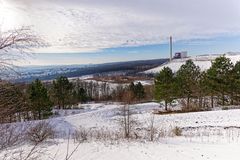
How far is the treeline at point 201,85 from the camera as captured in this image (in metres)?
43.7

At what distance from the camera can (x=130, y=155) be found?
12500 millimetres

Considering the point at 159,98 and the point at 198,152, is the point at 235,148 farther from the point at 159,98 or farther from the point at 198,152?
the point at 159,98

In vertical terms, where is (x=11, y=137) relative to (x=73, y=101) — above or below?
above

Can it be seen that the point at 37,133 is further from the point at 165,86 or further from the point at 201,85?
the point at 201,85

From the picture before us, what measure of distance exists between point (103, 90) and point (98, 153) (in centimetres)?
10718

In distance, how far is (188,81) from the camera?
50031 mm

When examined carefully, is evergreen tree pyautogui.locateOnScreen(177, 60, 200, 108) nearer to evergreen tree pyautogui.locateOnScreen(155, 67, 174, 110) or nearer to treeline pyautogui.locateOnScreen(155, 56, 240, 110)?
treeline pyautogui.locateOnScreen(155, 56, 240, 110)

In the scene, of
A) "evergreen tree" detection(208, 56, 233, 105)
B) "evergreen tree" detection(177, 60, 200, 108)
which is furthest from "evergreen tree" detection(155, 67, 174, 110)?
"evergreen tree" detection(208, 56, 233, 105)

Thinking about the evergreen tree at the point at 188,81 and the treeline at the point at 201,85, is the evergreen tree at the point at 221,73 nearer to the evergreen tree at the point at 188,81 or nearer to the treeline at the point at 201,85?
the treeline at the point at 201,85

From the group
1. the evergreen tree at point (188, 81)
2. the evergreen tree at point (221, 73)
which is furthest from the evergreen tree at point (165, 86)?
the evergreen tree at point (221, 73)

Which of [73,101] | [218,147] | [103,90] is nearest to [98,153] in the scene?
[218,147]

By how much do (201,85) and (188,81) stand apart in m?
2.65

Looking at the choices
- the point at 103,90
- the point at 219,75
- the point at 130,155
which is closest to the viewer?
the point at 130,155

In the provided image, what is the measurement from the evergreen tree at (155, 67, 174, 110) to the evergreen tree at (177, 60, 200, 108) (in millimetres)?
2133
